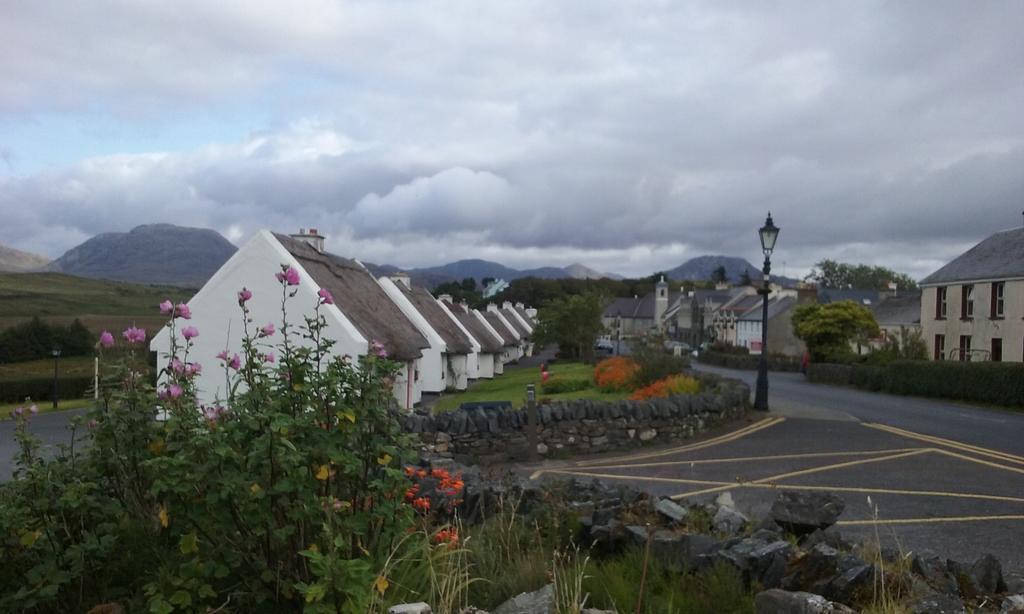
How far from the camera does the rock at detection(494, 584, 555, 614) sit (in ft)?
14.6

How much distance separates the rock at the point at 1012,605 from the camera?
186 inches

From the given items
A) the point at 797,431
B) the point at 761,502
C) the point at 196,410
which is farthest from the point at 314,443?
the point at 797,431

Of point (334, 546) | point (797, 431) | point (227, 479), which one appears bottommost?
point (797, 431)

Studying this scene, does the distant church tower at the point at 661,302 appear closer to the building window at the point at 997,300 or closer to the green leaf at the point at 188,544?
the building window at the point at 997,300

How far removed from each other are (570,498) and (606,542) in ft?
4.85

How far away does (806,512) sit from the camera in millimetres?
6520

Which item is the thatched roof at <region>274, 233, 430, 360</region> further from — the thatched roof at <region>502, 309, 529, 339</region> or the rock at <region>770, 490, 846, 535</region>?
the thatched roof at <region>502, 309, 529, 339</region>

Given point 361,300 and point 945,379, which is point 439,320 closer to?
point 361,300

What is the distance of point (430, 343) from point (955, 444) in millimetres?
24918

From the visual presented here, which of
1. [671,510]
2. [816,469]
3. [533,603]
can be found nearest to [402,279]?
[816,469]

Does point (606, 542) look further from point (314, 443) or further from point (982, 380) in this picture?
point (982, 380)

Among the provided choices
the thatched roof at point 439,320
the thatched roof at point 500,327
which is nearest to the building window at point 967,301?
the thatched roof at point 439,320

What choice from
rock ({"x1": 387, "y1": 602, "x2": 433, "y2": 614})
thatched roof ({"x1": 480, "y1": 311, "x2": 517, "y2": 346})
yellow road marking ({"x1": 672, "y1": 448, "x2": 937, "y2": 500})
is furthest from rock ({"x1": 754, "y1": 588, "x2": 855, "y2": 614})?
thatched roof ({"x1": 480, "y1": 311, "x2": 517, "y2": 346})

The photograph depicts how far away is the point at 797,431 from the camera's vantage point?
19.3 meters
